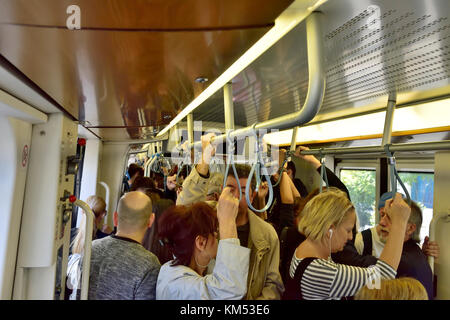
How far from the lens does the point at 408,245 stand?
1.04m

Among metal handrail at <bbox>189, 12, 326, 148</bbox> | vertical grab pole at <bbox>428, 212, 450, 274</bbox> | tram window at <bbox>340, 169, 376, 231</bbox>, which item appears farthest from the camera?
tram window at <bbox>340, 169, 376, 231</bbox>

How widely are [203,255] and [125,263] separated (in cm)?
32

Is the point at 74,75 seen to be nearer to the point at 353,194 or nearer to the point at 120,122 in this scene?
the point at 120,122

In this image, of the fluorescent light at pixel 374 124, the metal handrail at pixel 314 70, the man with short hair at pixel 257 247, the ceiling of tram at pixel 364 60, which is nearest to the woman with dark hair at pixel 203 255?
the man with short hair at pixel 257 247

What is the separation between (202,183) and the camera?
4.70 feet

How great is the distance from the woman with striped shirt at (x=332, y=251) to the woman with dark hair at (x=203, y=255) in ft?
0.69

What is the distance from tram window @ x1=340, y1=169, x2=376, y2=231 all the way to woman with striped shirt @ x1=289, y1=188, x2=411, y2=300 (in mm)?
506

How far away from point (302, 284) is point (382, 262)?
0.25 meters

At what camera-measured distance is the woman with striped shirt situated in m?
0.83

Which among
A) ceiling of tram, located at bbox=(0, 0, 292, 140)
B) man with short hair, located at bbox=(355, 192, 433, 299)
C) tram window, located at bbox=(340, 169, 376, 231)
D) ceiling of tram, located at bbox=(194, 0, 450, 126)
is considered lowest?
man with short hair, located at bbox=(355, 192, 433, 299)

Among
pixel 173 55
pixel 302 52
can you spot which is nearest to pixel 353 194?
pixel 302 52

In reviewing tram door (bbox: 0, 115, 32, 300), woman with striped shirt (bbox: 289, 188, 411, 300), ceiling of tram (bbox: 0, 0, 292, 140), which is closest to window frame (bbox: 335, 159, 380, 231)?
woman with striped shirt (bbox: 289, 188, 411, 300)

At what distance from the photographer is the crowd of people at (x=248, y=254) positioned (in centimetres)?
82

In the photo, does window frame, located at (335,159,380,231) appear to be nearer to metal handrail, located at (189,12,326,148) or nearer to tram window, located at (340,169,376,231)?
tram window, located at (340,169,376,231)
